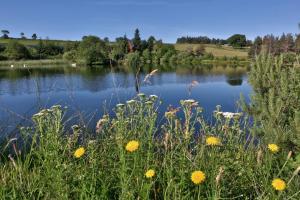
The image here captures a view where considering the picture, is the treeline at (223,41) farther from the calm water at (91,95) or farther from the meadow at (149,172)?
the meadow at (149,172)

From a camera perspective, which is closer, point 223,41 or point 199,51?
point 199,51

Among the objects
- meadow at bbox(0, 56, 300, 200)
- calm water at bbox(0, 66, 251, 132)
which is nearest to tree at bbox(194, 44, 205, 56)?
calm water at bbox(0, 66, 251, 132)

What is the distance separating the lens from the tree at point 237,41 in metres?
145

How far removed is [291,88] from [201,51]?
399 feet

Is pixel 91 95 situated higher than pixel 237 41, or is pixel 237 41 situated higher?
pixel 237 41

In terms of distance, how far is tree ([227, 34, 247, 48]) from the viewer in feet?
477

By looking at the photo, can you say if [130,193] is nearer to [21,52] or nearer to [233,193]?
[233,193]

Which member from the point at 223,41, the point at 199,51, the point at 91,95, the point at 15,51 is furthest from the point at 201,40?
the point at 91,95

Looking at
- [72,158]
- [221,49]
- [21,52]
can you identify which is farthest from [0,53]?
[72,158]

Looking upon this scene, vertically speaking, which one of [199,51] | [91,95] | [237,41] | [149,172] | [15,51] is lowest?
[91,95]

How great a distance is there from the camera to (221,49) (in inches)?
5217

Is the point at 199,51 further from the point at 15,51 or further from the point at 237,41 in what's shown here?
the point at 15,51

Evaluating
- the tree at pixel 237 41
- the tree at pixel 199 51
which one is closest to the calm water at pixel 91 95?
the tree at pixel 199 51

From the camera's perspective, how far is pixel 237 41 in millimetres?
147875
